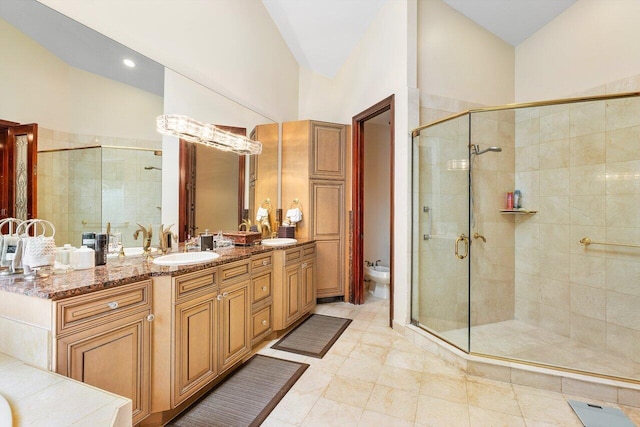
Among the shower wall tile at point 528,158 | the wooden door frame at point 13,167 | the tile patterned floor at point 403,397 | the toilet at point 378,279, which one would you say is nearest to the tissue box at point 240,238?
the tile patterned floor at point 403,397

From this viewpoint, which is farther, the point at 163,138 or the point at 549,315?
the point at 549,315

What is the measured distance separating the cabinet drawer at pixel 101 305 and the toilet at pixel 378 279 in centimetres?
292

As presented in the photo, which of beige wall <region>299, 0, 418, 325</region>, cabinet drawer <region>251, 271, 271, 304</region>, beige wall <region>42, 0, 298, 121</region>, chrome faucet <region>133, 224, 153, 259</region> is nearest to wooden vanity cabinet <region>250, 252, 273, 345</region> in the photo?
cabinet drawer <region>251, 271, 271, 304</region>

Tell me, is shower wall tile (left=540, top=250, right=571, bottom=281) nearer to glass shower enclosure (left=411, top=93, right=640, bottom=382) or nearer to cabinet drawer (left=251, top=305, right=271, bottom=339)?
glass shower enclosure (left=411, top=93, right=640, bottom=382)

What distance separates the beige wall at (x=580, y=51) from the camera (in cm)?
241

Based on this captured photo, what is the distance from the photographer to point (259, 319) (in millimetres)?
2453

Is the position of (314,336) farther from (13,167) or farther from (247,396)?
(13,167)

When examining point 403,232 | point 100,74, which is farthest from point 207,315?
point 403,232

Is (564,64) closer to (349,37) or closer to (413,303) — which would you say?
(349,37)

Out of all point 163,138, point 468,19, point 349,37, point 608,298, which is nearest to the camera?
point 163,138

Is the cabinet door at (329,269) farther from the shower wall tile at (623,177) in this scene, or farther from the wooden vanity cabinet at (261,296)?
the shower wall tile at (623,177)

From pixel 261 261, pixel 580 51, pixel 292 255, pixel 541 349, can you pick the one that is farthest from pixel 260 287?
pixel 580 51

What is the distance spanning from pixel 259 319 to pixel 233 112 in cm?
195

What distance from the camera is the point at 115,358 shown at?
4.53 feet
